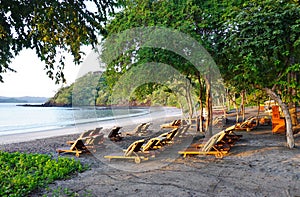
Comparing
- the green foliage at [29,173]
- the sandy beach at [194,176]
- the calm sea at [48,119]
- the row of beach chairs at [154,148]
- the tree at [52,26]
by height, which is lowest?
the calm sea at [48,119]

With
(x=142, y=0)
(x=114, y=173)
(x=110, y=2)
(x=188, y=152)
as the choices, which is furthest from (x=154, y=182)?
(x=142, y=0)

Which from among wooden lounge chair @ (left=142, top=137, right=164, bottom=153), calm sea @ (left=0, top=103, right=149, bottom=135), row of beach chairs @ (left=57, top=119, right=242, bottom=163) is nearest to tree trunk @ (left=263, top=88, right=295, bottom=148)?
row of beach chairs @ (left=57, top=119, right=242, bottom=163)

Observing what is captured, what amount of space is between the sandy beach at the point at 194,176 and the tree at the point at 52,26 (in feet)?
8.84

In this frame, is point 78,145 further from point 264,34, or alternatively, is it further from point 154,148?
point 264,34

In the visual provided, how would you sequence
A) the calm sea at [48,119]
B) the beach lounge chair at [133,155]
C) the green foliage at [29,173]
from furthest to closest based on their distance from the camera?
the calm sea at [48,119] < the beach lounge chair at [133,155] < the green foliage at [29,173]

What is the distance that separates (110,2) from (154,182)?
4232 millimetres

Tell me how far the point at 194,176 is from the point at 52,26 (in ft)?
16.1

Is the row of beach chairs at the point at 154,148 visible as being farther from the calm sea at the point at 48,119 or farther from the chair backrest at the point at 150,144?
the calm sea at the point at 48,119

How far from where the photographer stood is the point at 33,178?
280 inches

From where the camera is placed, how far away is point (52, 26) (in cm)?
606

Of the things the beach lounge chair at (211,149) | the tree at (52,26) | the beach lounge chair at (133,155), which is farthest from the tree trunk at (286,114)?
the tree at (52,26)

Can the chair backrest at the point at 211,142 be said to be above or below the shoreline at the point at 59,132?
above

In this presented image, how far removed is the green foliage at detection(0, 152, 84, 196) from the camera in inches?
252

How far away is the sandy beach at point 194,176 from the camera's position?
20.2 feet
